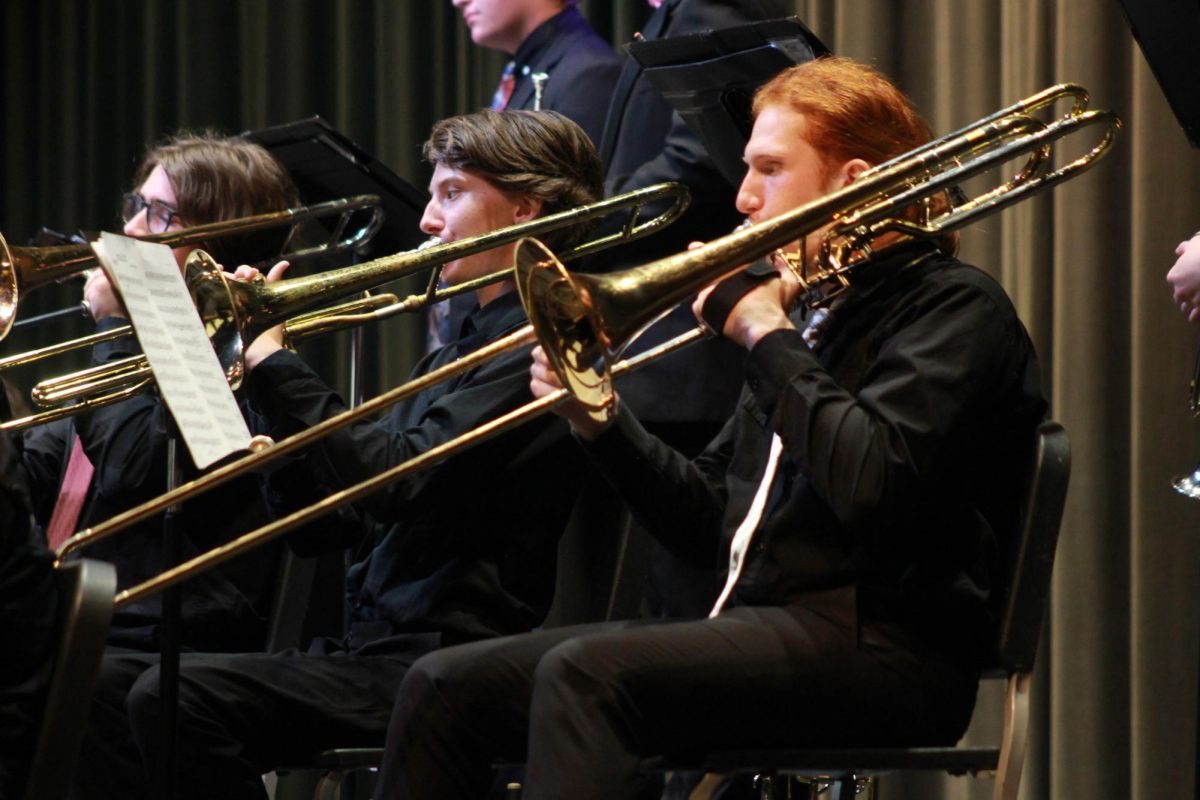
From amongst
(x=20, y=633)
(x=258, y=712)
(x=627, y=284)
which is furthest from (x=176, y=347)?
(x=258, y=712)

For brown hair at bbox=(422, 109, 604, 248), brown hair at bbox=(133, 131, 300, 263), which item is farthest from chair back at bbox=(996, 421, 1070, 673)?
brown hair at bbox=(133, 131, 300, 263)

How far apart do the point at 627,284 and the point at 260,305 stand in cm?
77

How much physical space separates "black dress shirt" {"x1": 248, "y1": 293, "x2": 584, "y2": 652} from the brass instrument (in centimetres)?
32

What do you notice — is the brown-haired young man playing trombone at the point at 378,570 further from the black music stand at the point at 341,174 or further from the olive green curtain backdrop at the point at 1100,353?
the olive green curtain backdrop at the point at 1100,353

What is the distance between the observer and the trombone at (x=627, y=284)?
185 centimetres

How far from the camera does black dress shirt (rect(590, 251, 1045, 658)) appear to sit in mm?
1869

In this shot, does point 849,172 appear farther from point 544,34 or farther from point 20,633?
point 544,34

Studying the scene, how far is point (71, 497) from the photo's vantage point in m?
2.91

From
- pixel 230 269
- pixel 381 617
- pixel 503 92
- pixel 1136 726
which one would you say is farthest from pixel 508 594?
pixel 503 92

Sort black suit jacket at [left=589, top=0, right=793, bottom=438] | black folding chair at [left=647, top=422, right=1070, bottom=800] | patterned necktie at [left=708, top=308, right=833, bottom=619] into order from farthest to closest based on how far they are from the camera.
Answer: black suit jacket at [left=589, top=0, right=793, bottom=438]
patterned necktie at [left=708, top=308, right=833, bottom=619]
black folding chair at [left=647, top=422, right=1070, bottom=800]

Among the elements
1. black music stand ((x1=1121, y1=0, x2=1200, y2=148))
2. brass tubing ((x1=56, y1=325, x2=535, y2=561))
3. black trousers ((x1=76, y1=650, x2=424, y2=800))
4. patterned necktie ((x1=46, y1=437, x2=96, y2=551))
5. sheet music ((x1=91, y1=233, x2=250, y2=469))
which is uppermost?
black music stand ((x1=1121, y1=0, x2=1200, y2=148))

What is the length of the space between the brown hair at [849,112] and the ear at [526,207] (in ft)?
1.99

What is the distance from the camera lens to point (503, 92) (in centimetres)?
376

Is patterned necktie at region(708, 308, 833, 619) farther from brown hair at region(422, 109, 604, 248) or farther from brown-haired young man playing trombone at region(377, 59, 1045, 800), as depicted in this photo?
brown hair at region(422, 109, 604, 248)
